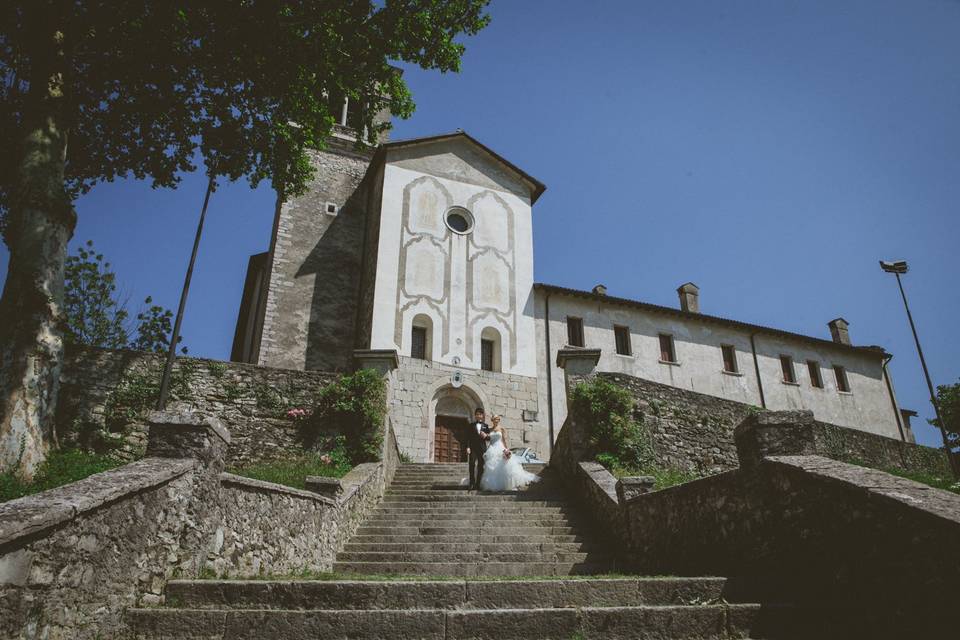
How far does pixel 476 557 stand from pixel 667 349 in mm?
18239

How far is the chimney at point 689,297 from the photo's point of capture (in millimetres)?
26406

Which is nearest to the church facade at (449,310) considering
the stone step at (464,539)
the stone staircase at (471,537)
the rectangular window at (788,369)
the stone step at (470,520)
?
the rectangular window at (788,369)

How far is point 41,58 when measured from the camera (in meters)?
10.2

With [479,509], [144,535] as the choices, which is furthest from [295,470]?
[144,535]

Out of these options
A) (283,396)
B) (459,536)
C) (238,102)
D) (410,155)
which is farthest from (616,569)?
(410,155)

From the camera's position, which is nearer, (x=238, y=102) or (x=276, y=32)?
(x=276, y=32)

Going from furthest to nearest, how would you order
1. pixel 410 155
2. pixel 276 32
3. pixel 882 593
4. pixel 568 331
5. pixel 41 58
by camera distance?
pixel 568 331 → pixel 410 155 → pixel 276 32 → pixel 41 58 → pixel 882 593

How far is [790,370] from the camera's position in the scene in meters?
25.5

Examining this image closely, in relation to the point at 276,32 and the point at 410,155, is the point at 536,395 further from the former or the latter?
the point at 276,32

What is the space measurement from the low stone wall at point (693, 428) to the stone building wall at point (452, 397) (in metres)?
3.79

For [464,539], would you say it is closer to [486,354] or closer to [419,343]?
[419,343]

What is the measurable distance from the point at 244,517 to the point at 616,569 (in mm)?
4406

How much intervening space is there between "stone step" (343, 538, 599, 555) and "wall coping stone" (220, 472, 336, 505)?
97 cm

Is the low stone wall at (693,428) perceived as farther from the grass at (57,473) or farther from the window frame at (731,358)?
the grass at (57,473)
